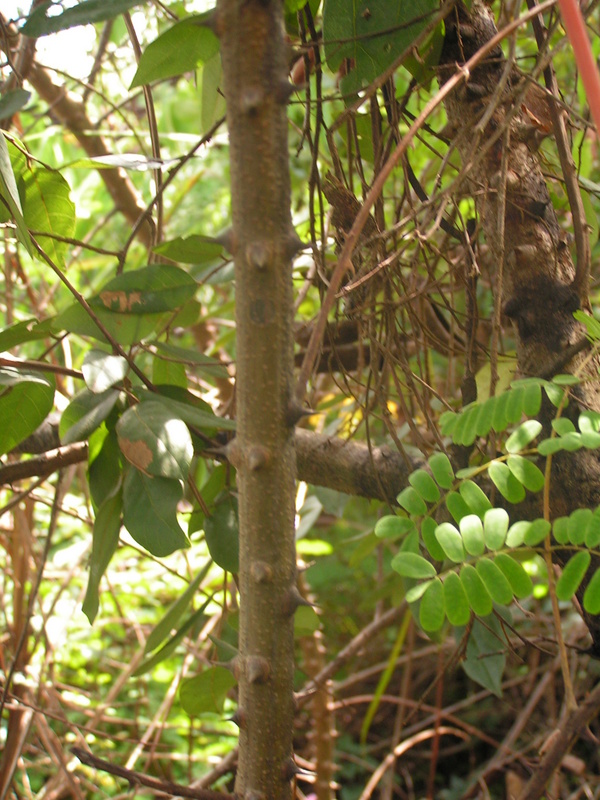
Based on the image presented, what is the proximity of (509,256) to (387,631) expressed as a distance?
56.3 inches

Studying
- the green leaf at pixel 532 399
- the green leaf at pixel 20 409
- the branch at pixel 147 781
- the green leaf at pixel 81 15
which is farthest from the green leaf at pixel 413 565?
the green leaf at pixel 81 15

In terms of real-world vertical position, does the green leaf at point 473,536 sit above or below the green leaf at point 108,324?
below

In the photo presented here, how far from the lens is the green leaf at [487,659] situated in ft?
2.34

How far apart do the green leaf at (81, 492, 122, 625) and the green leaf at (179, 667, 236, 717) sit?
0.16 metres

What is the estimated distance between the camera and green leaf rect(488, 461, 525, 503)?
0.45 metres

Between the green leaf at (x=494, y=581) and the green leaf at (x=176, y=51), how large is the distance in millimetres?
412

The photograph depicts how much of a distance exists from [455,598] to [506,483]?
83 mm

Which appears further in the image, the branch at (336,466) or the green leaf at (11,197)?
the branch at (336,466)

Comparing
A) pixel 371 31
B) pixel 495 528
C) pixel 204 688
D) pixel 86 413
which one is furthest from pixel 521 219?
pixel 204 688

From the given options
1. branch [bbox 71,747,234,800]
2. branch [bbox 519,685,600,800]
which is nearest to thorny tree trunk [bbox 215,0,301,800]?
branch [bbox 71,747,234,800]

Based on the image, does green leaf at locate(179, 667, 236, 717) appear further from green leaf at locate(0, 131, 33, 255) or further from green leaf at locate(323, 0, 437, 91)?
green leaf at locate(323, 0, 437, 91)

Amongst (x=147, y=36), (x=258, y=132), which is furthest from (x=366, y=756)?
(x=147, y=36)

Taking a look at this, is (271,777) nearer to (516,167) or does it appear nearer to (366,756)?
(516,167)

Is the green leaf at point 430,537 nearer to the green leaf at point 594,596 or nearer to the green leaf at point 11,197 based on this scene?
the green leaf at point 594,596
